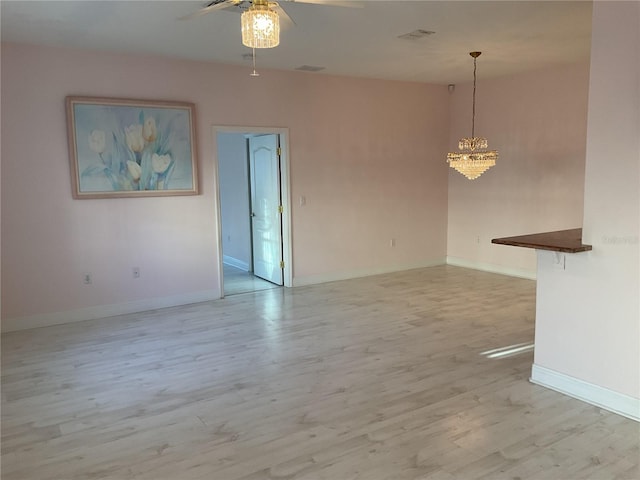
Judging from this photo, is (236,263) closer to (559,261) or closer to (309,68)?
(309,68)

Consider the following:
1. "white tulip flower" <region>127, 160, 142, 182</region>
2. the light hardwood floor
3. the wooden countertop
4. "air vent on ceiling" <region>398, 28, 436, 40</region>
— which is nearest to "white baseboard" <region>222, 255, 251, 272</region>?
the light hardwood floor

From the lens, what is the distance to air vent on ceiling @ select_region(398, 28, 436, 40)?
A: 14.0 feet

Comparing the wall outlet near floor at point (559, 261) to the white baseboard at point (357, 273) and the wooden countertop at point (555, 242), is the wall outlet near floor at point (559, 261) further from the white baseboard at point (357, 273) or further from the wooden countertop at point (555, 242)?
the white baseboard at point (357, 273)

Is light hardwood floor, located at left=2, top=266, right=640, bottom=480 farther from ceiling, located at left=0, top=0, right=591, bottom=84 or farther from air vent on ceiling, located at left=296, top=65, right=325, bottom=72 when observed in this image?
air vent on ceiling, located at left=296, top=65, right=325, bottom=72

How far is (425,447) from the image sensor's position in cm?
262

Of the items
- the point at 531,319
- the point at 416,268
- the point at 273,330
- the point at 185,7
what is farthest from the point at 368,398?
the point at 416,268

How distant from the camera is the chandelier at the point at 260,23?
2459 mm

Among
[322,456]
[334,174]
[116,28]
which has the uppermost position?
[116,28]

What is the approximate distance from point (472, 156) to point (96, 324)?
433 cm

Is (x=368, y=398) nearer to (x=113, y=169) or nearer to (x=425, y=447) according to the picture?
(x=425, y=447)

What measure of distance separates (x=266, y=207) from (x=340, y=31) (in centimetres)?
289

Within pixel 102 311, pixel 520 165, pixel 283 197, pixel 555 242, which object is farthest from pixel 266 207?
pixel 555 242

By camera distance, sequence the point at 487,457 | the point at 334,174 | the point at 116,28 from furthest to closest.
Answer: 1. the point at 334,174
2. the point at 116,28
3. the point at 487,457

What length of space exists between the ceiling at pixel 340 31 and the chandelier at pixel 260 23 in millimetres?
961
